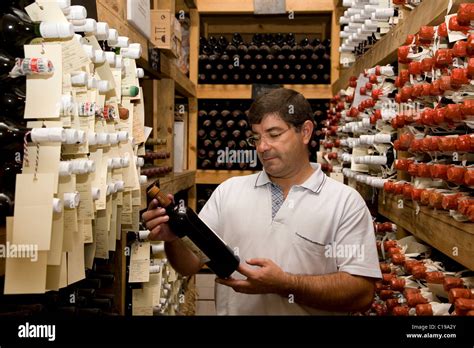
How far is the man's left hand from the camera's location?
1196 millimetres

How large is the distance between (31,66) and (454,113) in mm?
811

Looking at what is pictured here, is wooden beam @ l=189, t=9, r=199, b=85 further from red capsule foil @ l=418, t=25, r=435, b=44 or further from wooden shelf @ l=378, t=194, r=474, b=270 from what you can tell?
red capsule foil @ l=418, t=25, r=435, b=44

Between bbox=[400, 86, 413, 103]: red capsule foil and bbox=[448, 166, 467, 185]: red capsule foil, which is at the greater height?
bbox=[400, 86, 413, 103]: red capsule foil

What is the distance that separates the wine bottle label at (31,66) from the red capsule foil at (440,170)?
2.77 ft

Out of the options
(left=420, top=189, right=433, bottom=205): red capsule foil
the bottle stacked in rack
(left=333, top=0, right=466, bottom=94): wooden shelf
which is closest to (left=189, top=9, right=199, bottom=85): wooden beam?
the bottle stacked in rack

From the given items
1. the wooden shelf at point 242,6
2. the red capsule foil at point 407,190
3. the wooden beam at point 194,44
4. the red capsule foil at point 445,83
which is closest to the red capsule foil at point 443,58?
the red capsule foil at point 445,83

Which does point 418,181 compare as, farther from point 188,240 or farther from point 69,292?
point 69,292

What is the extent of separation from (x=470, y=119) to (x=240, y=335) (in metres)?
0.62

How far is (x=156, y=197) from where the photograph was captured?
1141 millimetres

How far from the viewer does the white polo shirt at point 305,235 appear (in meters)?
1.36

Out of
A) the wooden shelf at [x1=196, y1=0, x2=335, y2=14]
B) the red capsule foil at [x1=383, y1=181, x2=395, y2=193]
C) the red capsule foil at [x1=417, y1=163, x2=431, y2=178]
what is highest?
the wooden shelf at [x1=196, y1=0, x2=335, y2=14]

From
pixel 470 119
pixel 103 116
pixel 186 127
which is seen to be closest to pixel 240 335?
pixel 103 116

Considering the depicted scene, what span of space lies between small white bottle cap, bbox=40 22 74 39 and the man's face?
55 cm

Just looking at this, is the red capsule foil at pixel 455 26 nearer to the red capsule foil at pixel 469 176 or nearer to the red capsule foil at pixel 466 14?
the red capsule foil at pixel 466 14
